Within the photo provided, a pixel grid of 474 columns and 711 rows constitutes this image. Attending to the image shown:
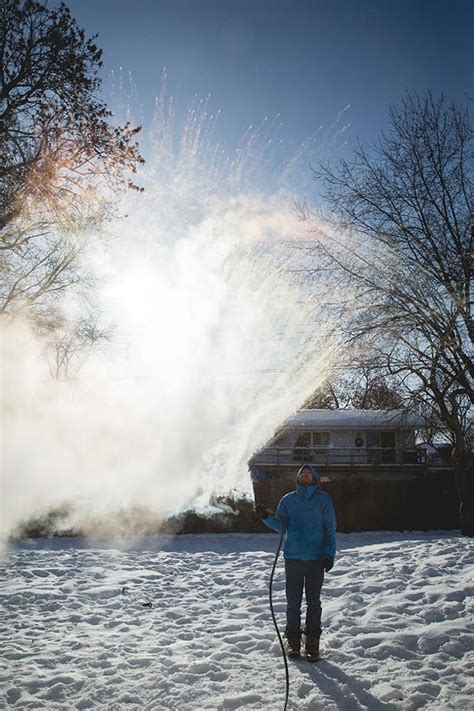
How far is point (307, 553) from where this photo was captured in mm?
4641

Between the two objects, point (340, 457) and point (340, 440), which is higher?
point (340, 440)

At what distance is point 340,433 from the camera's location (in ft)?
88.2

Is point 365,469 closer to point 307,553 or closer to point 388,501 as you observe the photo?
point 388,501

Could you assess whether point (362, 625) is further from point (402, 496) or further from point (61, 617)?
point (402, 496)

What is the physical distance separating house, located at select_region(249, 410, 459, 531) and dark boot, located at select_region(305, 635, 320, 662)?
10818 millimetres

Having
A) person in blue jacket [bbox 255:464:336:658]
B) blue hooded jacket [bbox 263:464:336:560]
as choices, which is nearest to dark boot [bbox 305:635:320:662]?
person in blue jacket [bbox 255:464:336:658]

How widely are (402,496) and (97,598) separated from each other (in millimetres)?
13843

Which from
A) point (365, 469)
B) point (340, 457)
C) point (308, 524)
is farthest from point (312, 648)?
point (340, 457)

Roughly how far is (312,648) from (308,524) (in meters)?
1.13

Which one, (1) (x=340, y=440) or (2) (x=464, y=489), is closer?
(2) (x=464, y=489)

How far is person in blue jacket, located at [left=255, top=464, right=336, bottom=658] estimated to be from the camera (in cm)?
454

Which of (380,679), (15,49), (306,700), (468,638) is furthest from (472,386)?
(15,49)

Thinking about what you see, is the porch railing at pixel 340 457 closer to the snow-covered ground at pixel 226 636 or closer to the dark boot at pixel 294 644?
the snow-covered ground at pixel 226 636

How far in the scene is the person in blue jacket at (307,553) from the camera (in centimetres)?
454
